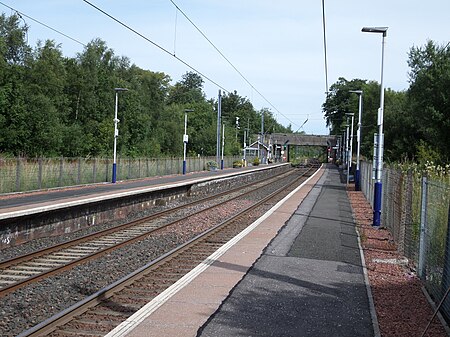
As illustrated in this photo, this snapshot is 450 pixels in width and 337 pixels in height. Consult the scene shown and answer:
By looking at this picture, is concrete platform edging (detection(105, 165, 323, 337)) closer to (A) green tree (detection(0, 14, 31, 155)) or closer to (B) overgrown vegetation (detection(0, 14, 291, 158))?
(B) overgrown vegetation (detection(0, 14, 291, 158))

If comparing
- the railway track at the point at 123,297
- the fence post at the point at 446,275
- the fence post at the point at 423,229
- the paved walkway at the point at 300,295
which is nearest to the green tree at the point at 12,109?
the railway track at the point at 123,297

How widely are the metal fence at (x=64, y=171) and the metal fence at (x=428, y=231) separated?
19.9m

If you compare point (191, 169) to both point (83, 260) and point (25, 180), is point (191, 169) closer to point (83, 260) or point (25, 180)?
point (25, 180)

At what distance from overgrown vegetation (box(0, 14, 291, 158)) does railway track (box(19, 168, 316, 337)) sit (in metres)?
30.5

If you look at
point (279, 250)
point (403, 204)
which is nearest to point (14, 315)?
point (279, 250)

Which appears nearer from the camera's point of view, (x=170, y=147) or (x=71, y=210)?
(x=71, y=210)

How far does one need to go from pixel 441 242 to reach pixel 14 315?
676 centimetres

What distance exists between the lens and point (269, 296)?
9086 mm

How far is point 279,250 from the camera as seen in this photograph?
13.5m

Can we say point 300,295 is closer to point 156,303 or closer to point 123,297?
point 156,303

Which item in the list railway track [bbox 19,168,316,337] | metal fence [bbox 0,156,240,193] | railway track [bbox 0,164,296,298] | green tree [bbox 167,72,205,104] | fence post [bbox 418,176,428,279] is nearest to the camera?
railway track [bbox 19,168,316,337]

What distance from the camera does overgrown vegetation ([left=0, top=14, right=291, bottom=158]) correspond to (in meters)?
48.2

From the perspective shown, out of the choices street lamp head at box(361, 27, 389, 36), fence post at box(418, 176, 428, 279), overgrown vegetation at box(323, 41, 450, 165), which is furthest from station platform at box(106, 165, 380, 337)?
overgrown vegetation at box(323, 41, 450, 165)

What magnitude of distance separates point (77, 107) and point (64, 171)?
2947cm
